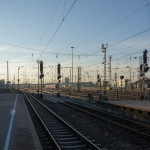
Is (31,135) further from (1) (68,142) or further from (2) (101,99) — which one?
(2) (101,99)

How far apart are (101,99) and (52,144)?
1946 cm

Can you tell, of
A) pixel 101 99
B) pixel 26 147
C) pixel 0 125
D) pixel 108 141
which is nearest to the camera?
pixel 26 147

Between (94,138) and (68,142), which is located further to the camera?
(94,138)

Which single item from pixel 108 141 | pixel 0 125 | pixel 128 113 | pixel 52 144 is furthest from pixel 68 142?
pixel 128 113

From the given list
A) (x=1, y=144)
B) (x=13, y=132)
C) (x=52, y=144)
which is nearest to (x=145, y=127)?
(x=52, y=144)

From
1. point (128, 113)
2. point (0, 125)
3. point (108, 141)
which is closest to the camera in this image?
point (108, 141)

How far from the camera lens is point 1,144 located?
880 centimetres

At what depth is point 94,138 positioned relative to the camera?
1074cm

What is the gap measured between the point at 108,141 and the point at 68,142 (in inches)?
68.8

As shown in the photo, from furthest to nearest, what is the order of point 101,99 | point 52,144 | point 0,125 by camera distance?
point 101,99 → point 0,125 → point 52,144

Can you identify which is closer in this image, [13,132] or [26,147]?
[26,147]

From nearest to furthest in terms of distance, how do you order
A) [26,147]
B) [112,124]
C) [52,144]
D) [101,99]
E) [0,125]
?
1. [26,147]
2. [52,144]
3. [0,125]
4. [112,124]
5. [101,99]

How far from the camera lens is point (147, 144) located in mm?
9672

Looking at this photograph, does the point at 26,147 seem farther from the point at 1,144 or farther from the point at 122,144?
the point at 122,144
